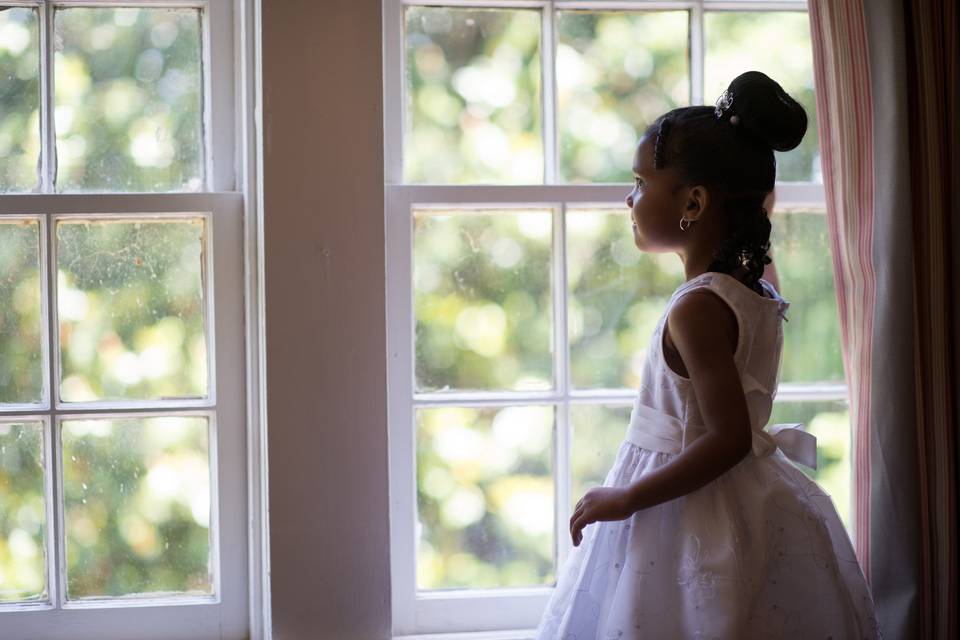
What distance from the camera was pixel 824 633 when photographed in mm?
1117

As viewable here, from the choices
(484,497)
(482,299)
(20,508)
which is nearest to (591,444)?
(484,497)

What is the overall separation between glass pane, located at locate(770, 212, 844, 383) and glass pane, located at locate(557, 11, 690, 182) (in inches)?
12.4

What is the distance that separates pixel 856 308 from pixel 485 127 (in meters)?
0.71

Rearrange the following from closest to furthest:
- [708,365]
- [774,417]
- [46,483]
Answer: [708,365], [46,483], [774,417]

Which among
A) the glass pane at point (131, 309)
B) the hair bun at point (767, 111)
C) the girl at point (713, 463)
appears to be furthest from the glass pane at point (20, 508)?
the hair bun at point (767, 111)

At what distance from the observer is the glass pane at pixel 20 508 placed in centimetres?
155

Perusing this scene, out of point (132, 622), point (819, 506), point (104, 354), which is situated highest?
→ point (104, 354)

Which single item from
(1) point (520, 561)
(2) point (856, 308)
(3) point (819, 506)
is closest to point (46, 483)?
(1) point (520, 561)

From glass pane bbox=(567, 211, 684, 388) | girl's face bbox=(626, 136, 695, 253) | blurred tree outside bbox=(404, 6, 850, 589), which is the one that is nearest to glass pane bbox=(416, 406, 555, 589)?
blurred tree outside bbox=(404, 6, 850, 589)

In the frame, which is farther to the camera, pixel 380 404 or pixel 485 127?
pixel 485 127

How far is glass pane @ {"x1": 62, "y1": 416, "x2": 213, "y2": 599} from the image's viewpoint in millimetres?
1566

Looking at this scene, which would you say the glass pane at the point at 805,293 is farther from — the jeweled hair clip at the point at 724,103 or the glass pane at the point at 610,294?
the jeweled hair clip at the point at 724,103

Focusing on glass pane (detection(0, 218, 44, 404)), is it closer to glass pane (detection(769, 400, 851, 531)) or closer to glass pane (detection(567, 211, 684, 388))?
glass pane (detection(567, 211, 684, 388))

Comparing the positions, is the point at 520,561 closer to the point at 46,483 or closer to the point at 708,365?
the point at 708,365
